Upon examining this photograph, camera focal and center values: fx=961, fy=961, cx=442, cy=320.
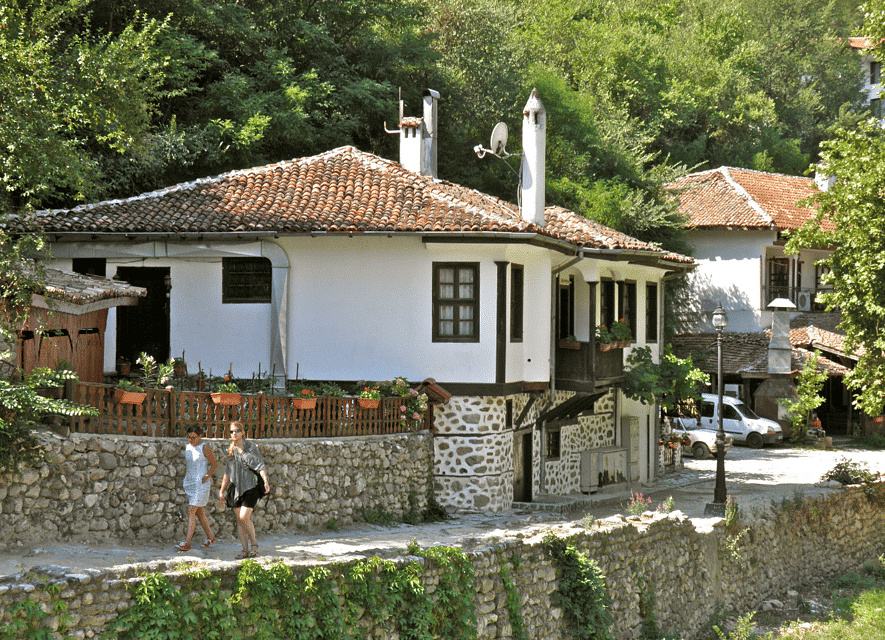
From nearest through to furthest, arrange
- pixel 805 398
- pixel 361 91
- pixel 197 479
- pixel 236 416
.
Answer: pixel 197 479, pixel 236 416, pixel 361 91, pixel 805 398

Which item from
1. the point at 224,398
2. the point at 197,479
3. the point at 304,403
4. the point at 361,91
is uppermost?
the point at 361,91

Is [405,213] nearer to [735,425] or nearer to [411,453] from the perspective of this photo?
[411,453]

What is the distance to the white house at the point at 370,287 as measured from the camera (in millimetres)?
15844

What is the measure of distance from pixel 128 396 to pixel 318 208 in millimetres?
Answer: 6267

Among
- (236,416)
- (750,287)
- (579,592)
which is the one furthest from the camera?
(750,287)

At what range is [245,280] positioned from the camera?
1667 cm

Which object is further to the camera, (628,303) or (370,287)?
(628,303)

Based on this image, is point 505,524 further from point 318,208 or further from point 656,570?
point 318,208

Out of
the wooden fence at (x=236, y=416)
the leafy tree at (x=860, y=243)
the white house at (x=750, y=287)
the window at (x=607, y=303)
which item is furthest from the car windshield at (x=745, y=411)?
the wooden fence at (x=236, y=416)

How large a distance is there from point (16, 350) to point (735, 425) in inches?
923

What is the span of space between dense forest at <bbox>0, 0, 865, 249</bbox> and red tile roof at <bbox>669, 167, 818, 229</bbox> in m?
3.06

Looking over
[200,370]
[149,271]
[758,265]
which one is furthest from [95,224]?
[758,265]

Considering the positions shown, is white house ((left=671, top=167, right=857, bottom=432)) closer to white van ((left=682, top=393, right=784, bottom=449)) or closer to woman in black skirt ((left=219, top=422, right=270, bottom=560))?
white van ((left=682, top=393, right=784, bottom=449))

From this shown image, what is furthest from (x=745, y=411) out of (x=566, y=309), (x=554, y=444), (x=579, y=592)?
(x=579, y=592)
